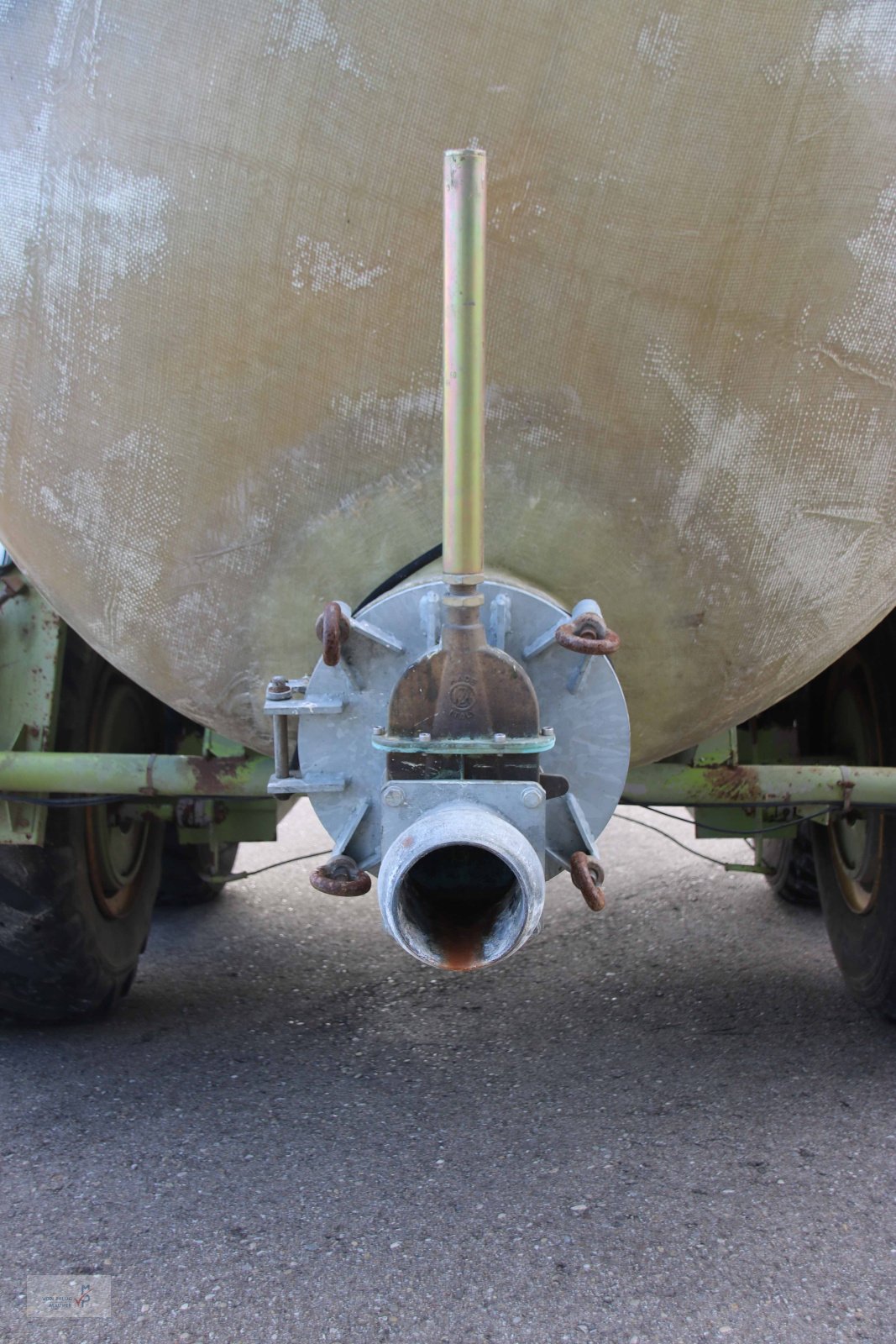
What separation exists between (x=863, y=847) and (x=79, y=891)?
1831 mm

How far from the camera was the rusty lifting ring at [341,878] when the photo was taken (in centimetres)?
164

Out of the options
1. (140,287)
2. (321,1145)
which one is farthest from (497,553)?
(321,1145)

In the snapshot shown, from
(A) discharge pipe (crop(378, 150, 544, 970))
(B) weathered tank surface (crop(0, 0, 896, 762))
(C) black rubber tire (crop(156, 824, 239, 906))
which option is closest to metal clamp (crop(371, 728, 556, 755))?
(A) discharge pipe (crop(378, 150, 544, 970))

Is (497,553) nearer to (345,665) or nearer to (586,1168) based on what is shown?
(345,665)

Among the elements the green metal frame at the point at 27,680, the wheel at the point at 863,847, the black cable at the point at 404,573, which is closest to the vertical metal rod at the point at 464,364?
the black cable at the point at 404,573

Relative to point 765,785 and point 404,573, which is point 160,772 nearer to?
point 404,573

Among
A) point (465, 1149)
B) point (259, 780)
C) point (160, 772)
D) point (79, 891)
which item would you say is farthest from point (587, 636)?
point (79, 891)

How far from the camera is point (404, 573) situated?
181 centimetres

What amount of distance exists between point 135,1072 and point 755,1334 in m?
1.48

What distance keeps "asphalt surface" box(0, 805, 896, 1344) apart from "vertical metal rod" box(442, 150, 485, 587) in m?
1.18

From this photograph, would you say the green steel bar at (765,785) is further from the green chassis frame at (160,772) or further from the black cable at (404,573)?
the black cable at (404,573)

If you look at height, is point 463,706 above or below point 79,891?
above

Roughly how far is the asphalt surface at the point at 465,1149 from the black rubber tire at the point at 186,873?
0.35 m

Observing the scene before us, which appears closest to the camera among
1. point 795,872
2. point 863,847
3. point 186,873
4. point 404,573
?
point 404,573
